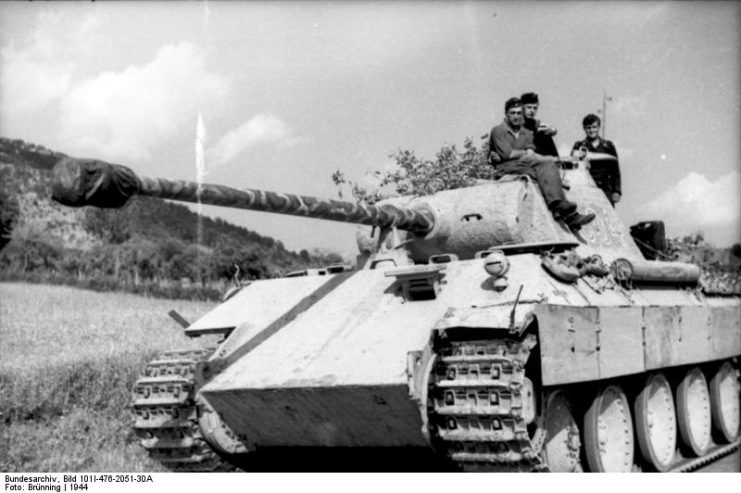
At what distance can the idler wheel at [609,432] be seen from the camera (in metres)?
9.15

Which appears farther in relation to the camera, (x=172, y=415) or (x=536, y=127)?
(x=536, y=127)

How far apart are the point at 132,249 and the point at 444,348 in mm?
24989

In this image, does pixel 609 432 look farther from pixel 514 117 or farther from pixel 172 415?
pixel 172 415

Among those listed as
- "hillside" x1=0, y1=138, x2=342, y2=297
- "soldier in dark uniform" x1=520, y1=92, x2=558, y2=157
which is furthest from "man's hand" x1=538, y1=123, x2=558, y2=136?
"hillside" x1=0, y1=138, x2=342, y2=297

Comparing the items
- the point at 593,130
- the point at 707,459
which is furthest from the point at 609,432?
the point at 593,130

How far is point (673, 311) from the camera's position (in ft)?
34.6

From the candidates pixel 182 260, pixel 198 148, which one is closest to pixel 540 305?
pixel 198 148

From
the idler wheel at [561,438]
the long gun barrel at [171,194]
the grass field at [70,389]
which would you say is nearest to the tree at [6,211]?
the grass field at [70,389]

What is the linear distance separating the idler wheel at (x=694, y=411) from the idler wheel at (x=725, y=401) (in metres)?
0.40

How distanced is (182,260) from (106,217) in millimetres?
10138

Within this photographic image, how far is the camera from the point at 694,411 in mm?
12203

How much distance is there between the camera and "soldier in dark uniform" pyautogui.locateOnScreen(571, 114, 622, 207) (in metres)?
13.0

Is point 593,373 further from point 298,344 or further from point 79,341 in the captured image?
point 79,341

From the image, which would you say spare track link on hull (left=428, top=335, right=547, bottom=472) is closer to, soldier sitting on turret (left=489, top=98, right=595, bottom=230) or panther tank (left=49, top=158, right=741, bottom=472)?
panther tank (left=49, top=158, right=741, bottom=472)
